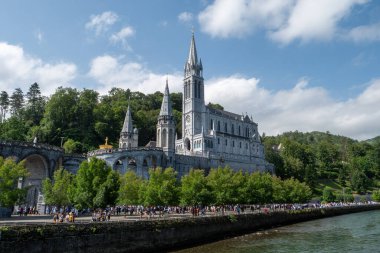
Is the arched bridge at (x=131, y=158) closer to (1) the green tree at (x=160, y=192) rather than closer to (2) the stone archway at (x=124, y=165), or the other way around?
(2) the stone archway at (x=124, y=165)

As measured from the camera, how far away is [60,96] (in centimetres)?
8656

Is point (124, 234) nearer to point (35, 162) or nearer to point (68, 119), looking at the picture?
point (35, 162)

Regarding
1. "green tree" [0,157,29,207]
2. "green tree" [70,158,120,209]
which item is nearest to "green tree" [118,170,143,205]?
"green tree" [70,158,120,209]

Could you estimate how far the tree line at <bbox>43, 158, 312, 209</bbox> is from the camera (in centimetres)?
3678

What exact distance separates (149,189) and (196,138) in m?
48.2

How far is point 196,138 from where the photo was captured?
91.6 m

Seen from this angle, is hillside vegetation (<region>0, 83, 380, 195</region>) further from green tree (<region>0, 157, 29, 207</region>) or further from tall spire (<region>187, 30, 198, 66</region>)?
green tree (<region>0, 157, 29, 207</region>)

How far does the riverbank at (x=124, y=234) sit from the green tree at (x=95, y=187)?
7.84 m

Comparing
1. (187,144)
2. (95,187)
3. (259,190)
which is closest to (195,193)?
(95,187)

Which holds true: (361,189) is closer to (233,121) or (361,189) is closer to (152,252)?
(233,121)

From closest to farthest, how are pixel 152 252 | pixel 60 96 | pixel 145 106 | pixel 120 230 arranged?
pixel 120 230 → pixel 152 252 → pixel 60 96 → pixel 145 106

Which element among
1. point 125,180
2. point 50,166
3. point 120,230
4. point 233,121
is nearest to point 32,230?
point 120,230

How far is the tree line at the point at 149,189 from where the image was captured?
3678 cm

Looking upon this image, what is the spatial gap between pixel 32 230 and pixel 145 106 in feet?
323
